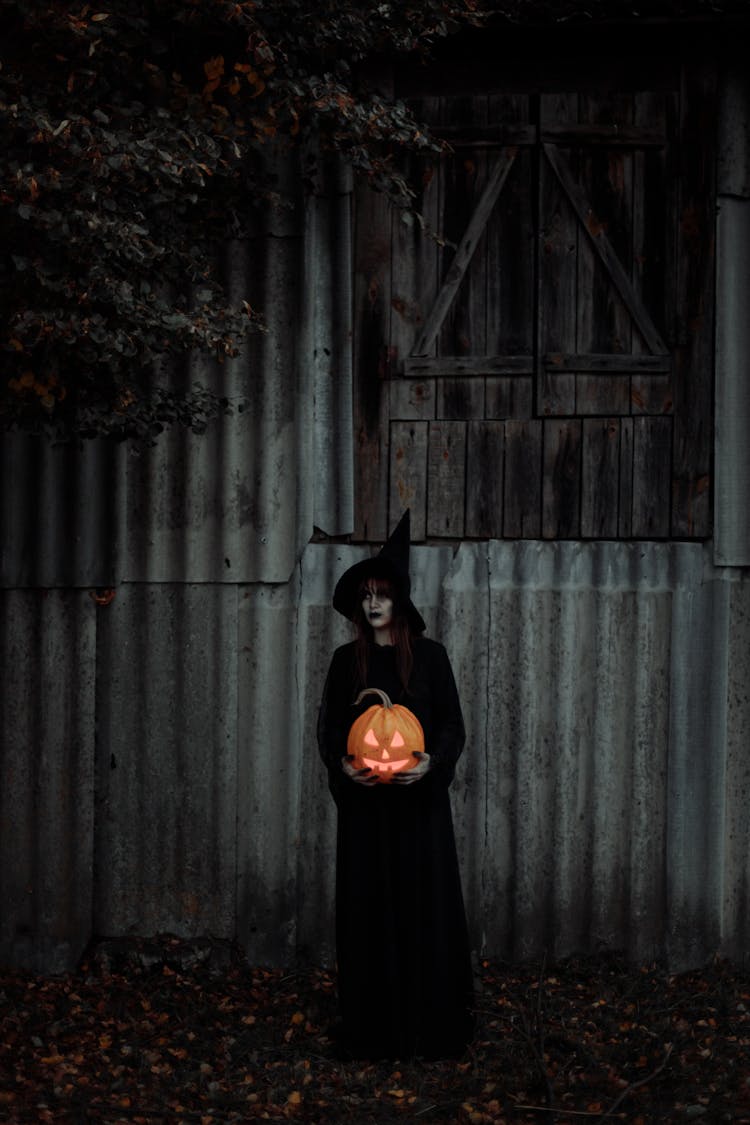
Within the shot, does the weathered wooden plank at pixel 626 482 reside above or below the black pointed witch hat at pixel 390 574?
above

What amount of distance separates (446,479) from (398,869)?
2345mm

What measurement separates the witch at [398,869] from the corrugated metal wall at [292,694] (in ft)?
3.79

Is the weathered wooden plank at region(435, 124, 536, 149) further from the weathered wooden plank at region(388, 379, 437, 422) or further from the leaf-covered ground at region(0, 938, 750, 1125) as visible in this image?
the leaf-covered ground at region(0, 938, 750, 1125)

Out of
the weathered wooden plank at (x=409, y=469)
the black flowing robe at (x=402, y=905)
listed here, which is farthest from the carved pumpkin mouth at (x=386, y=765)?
the weathered wooden plank at (x=409, y=469)

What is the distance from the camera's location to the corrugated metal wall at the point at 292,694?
274 inches

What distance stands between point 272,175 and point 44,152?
1.64 metres

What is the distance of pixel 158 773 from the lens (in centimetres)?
712

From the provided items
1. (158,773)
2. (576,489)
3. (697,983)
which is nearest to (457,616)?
(576,489)

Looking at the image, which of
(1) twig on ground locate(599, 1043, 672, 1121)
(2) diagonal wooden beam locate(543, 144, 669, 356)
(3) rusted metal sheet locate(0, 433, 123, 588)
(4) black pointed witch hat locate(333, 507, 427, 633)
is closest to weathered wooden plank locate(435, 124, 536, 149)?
(2) diagonal wooden beam locate(543, 144, 669, 356)

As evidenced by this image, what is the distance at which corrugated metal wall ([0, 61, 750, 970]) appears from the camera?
6961 mm

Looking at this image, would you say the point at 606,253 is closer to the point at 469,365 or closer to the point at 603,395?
the point at 603,395

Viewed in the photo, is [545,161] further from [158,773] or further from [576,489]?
[158,773]

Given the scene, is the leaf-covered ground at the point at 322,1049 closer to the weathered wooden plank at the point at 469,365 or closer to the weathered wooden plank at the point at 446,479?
the weathered wooden plank at the point at 446,479

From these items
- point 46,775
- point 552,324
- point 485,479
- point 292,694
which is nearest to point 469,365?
point 552,324
